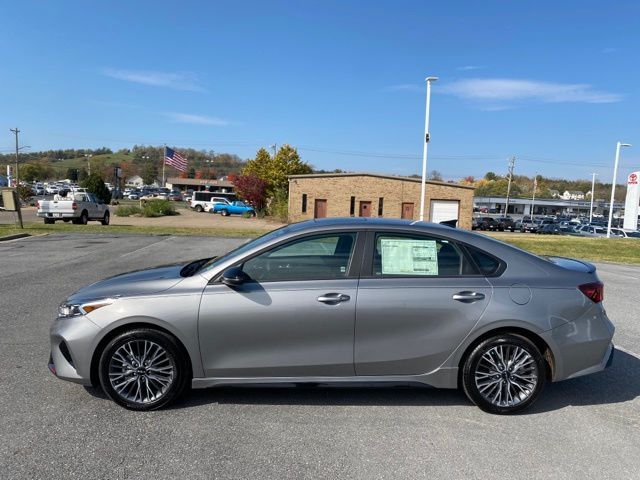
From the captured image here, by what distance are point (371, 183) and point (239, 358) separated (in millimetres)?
39682

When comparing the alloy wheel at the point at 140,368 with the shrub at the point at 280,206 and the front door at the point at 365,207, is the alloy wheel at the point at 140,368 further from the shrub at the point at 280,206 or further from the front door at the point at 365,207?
the shrub at the point at 280,206

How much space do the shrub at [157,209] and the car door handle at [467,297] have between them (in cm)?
3904

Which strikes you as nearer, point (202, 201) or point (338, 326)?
point (338, 326)

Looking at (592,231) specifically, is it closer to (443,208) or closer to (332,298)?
(443,208)

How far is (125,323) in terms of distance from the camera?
12.5ft

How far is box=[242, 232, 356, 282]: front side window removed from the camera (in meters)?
3.96

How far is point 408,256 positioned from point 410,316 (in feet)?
1.70

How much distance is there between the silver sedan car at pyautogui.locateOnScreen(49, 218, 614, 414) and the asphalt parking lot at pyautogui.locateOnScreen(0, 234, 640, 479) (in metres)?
0.26

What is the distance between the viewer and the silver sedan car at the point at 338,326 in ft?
12.5

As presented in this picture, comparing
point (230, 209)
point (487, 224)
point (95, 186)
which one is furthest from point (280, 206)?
point (487, 224)

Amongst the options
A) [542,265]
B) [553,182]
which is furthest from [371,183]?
[553,182]

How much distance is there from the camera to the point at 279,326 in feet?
12.5

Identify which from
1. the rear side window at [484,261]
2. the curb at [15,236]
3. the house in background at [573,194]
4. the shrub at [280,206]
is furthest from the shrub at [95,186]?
the house in background at [573,194]

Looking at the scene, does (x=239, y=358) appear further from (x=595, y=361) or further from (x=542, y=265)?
(x=595, y=361)
